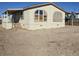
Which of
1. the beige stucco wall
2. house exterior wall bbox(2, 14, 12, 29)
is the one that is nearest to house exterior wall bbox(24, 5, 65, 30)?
the beige stucco wall

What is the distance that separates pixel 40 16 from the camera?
12094 mm

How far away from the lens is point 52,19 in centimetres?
1211

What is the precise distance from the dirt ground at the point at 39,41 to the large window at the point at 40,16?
26cm

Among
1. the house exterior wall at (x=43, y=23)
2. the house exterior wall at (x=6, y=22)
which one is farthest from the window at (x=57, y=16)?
the house exterior wall at (x=6, y=22)

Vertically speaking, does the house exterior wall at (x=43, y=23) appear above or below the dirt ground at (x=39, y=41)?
above

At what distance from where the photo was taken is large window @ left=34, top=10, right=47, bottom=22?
1204 centimetres

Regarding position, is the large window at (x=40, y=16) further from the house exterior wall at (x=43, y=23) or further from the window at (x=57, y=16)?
the window at (x=57, y=16)

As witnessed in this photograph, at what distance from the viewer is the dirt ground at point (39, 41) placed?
39.4 feet

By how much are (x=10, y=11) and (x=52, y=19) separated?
101cm

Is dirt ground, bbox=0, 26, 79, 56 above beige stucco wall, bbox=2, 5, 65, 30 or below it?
below

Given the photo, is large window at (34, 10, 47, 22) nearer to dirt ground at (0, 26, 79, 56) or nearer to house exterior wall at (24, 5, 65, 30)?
house exterior wall at (24, 5, 65, 30)

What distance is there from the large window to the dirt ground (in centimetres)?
26

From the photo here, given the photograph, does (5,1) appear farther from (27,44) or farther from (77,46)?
(77,46)

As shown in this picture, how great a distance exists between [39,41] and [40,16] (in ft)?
1.93
